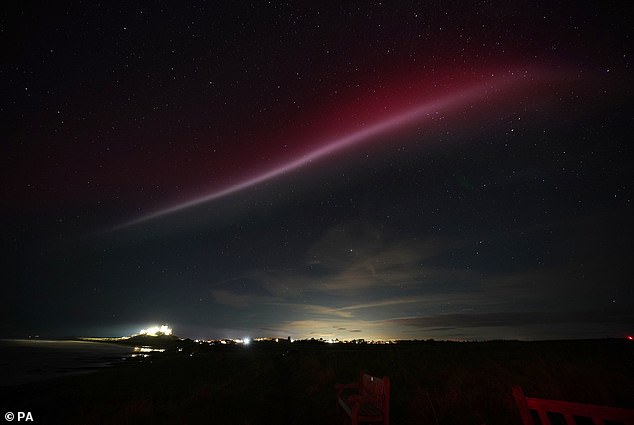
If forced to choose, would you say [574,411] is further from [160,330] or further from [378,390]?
[160,330]

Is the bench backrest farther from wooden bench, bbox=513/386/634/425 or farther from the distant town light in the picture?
the distant town light

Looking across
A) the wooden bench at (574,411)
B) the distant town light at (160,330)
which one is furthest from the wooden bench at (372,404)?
the distant town light at (160,330)

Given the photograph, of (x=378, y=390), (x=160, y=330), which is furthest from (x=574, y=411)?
(x=160, y=330)

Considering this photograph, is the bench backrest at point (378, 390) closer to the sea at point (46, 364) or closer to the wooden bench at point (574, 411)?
the wooden bench at point (574, 411)

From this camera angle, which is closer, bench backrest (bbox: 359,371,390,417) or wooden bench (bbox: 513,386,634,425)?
wooden bench (bbox: 513,386,634,425)

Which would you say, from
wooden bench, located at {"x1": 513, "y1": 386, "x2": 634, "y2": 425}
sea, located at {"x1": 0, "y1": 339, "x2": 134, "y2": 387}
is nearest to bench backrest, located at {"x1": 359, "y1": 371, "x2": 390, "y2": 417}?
wooden bench, located at {"x1": 513, "y1": 386, "x2": 634, "y2": 425}

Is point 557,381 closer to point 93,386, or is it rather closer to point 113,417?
point 113,417

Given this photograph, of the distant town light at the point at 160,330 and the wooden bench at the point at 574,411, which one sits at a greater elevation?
the distant town light at the point at 160,330

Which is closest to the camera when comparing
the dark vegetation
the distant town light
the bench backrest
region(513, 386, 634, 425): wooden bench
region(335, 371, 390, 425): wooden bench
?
region(513, 386, 634, 425): wooden bench

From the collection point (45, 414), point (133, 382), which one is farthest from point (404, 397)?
point (133, 382)

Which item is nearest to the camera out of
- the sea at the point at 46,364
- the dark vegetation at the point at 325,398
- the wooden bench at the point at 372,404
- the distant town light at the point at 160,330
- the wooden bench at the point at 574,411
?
the wooden bench at the point at 574,411
